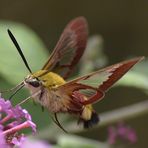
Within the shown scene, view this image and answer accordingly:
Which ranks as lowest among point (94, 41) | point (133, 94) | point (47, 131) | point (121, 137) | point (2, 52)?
point (133, 94)

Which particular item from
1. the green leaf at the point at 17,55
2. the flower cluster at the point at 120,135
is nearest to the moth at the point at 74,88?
the green leaf at the point at 17,55

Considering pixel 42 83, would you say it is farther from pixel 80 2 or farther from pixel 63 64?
pixel 80 2

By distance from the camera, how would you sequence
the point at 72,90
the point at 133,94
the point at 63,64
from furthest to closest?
the point at 133,94
the point at 63,64
the point at 72,90

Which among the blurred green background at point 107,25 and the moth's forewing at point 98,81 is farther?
the blurred green background at point 107,25

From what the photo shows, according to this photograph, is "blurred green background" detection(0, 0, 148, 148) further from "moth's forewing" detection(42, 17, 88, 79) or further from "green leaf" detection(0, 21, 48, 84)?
"moth's forewing" detection(42, 17, 88, 79)

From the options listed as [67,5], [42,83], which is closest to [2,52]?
[42,83]

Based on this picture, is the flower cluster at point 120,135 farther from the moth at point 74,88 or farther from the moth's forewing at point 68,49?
the moth at point 74,88
